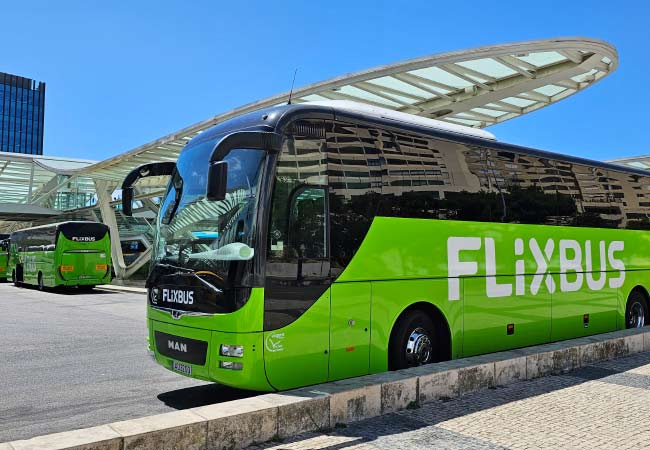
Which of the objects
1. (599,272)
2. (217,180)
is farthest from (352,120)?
(599,272)

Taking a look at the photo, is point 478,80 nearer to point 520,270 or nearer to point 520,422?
point 520,270

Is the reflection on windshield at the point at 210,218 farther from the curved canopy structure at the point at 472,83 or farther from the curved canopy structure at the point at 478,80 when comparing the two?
the curved canopy structure at the point at 478,80

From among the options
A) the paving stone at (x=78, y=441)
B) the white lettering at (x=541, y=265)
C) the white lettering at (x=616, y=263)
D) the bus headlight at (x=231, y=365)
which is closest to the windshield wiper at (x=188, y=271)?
the bus headlight at (x=231, y=365)

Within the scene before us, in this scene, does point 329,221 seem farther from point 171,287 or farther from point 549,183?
point 549,183

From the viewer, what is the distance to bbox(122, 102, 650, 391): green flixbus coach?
17.6 feet

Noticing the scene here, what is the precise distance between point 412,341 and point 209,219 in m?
2.77

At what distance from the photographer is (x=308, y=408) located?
4832 millimetres

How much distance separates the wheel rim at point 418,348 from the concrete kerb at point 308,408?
19.4 inches

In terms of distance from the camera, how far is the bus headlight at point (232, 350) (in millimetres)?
5211

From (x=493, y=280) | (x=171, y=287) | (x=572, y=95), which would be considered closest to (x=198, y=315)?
(x=171, y=287)

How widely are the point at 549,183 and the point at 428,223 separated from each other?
3018 millimetres

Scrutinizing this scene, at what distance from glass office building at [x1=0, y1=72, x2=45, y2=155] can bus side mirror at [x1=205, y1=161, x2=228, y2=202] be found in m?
122

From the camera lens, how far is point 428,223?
6.86 meters

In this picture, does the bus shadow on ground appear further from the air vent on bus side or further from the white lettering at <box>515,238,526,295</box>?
the white lettering at <box>515,238,526,295</box>
